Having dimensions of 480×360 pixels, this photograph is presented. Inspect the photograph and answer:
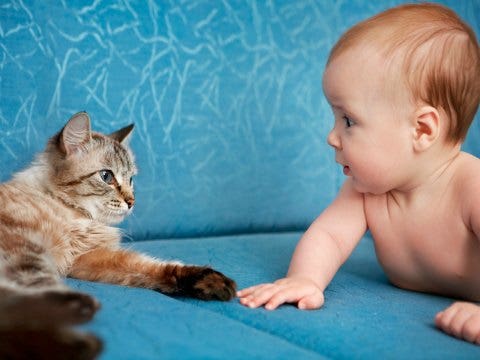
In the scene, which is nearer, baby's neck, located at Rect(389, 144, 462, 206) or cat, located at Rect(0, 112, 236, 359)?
cat, located at Rect(0, 112, 236, 359)

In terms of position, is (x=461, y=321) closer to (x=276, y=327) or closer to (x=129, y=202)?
(x=276, y=327)

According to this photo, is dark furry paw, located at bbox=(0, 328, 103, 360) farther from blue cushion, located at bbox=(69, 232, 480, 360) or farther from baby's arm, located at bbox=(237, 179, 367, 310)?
baby's arm, located at bbox=(237, 179, 367, 310)

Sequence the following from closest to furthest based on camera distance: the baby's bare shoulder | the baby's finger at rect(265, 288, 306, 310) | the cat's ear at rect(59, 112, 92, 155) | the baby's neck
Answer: the baby's finger at rect(265, 288, 306, 310) → the baby's bare shoulder → the baby's neck → the cat's ear at rect(59, 112, 92, 155)

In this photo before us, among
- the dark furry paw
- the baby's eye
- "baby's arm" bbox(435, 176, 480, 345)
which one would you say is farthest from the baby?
the dark furry paw

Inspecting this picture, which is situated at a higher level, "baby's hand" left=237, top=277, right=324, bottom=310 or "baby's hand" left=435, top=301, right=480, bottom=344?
"baby's hand" left=435, top=301, right=480, bottom=344

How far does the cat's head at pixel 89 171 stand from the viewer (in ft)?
5.12

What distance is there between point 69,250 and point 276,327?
0.59 m

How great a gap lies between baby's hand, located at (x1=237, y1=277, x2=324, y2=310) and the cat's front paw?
31mm

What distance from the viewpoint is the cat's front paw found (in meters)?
1.20

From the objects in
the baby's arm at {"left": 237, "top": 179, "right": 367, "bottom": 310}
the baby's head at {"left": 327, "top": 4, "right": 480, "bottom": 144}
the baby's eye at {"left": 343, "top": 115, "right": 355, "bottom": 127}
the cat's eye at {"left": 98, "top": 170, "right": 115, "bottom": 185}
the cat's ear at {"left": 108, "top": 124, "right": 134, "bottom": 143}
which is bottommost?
the baby's arm at {"left": 237, "top": 179, "right": 367, "bottom": 310}

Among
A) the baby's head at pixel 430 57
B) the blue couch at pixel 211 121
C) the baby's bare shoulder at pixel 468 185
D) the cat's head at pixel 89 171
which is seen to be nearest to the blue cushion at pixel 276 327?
the blue couch at pixel 211 121

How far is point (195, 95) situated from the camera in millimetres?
1969

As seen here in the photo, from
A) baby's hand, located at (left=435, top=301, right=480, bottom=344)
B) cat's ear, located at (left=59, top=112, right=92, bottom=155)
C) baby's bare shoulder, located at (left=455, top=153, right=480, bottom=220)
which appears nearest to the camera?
baby's hand, located at (left=435, top=301, right=480, bottom=344)

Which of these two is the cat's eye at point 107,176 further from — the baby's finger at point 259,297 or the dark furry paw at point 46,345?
the dark furry paw at point 46,345
